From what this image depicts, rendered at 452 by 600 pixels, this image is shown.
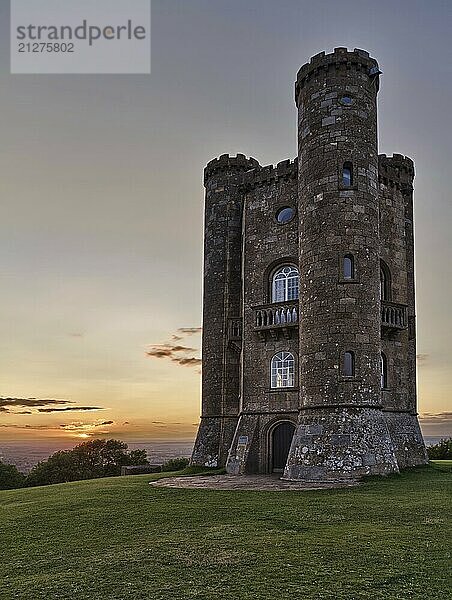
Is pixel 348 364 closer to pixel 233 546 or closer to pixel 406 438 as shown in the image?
pixel 406 438

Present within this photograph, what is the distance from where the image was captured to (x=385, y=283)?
3039 centimetres

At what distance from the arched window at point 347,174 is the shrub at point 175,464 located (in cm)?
1913

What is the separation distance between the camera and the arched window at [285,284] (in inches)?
1198

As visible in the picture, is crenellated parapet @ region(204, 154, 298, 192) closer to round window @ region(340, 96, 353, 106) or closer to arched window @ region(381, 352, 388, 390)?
round window @ region(340, 96, 353, 106)

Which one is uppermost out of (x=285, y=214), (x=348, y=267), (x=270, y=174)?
(x=270, y=174)

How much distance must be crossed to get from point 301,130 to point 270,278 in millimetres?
6872

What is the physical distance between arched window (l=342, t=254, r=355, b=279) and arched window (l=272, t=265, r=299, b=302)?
4.32m

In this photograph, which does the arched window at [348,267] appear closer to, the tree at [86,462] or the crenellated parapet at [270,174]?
the crenellated parapet at [270,174]

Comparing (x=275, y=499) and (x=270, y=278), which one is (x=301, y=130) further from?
(x=275, y=499)

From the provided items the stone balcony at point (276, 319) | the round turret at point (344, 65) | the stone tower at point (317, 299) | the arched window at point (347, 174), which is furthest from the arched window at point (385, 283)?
the round turret at point (344, 65)

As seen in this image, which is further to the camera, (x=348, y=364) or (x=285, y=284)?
(x=285, y=284)

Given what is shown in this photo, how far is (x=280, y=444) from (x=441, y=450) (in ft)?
64.2

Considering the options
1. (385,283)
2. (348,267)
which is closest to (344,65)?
(348,267)

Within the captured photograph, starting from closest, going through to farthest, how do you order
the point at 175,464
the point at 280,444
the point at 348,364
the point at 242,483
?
the point at 242,483, the point at 348,364, the point at 280,444, the point at 175,464
